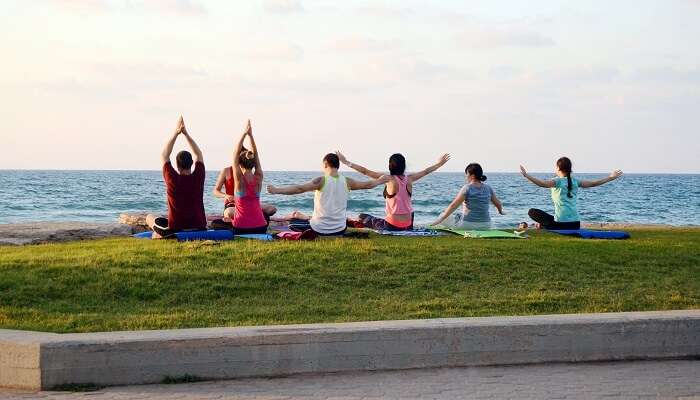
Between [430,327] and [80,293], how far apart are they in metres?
3.75

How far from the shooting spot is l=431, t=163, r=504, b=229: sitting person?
13883mm

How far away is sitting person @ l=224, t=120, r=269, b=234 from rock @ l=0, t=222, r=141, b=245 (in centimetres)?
250

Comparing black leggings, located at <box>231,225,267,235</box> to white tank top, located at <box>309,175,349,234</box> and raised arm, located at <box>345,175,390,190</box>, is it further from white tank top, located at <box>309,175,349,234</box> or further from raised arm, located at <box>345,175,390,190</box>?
raised arm, located at <box>345,175,390,190</box>

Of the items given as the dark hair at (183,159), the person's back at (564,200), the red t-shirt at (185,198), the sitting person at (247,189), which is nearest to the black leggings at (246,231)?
the sitting person at (247,189)

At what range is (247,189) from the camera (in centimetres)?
1256

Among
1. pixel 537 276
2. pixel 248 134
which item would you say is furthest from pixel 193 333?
pixel 248 134

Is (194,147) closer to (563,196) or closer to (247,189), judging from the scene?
(247,189)

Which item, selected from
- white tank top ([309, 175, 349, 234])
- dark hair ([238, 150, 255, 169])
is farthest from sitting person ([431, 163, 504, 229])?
dark hair ([238, 150, 255, 169])

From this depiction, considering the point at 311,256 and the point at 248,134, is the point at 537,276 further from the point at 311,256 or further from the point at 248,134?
the point at 248,134

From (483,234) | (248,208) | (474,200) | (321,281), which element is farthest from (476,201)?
(321,281)

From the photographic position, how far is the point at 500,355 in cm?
727

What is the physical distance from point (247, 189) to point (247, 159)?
44 centimetres

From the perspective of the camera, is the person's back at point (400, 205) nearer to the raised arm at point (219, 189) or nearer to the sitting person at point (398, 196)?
the sitting person at point (398, 196)

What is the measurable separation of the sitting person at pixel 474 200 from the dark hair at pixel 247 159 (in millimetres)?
3377
